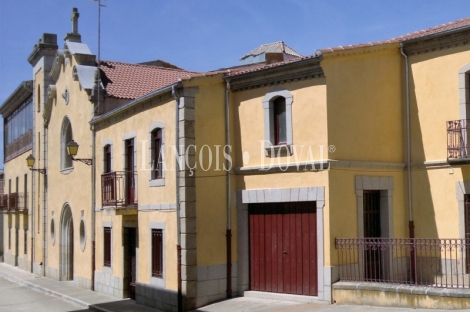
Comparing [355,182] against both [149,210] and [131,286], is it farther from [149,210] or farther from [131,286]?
[131,286]

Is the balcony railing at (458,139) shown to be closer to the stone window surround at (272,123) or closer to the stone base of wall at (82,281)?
the stone window surround at (272,123)

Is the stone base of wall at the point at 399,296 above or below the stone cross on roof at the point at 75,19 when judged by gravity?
below

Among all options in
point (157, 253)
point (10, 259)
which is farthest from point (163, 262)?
point (10, 259)

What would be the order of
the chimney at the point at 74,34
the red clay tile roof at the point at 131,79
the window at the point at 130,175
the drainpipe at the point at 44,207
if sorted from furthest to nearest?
the drainpipe at the point at 44,207 → the chimney at the point at 74,34 → the red clay tile roof at the point at 131,79 → the window at the point at 130,175

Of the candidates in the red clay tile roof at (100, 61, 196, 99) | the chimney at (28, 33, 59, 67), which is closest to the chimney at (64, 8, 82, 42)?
the red clay tile roof at (100, 61, 196, 99)

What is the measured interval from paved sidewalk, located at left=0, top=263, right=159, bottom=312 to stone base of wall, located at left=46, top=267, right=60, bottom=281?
20 cm

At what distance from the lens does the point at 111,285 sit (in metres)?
19.9

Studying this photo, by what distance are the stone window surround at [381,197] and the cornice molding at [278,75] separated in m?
2.71

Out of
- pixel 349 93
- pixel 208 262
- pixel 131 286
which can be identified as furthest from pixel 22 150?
pixel 349 93

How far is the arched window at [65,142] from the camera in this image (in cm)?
2547

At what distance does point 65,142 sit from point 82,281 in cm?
617

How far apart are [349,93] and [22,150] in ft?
76.2

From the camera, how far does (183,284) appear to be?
1552 cm

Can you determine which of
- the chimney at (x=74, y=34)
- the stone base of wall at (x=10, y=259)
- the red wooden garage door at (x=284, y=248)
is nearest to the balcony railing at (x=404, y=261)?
the red wooden garage door at (x=284, y=248)
